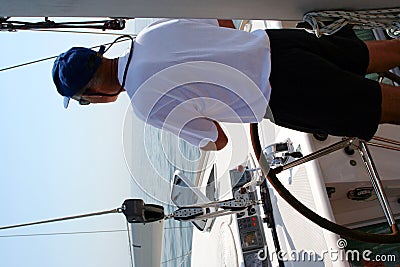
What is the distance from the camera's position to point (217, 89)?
107cm

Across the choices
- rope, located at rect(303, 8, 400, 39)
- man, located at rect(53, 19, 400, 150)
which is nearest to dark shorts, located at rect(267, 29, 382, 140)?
man, located at rect(53, 19, 400, 150)

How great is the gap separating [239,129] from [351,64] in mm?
769

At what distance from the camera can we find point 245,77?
104cm

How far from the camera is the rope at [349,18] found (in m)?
0.64

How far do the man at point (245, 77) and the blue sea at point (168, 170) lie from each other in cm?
32

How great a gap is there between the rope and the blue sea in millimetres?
840

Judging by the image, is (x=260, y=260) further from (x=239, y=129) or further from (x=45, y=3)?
(x=45, y=3)

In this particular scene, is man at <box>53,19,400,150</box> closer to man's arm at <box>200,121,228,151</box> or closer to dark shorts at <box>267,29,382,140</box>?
dark shorts at <box>267,29,382,140</box>

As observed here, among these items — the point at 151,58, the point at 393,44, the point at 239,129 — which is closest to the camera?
the point at 151,58

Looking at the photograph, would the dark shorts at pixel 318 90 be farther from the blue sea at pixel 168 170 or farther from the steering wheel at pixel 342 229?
the blue sea at pixel 168 170

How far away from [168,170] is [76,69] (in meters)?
2.44

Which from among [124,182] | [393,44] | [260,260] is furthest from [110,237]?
[393,44]

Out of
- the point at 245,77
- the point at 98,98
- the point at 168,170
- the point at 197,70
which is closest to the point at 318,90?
the point at 245,77

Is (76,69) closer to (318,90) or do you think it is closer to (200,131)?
(200,131)
